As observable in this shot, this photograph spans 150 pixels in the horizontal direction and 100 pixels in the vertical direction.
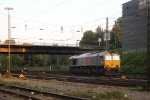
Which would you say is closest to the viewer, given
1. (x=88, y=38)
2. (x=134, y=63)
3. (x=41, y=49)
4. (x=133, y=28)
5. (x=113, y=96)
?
(x=113, y=96)

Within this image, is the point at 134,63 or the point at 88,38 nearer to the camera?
the point at 134,63

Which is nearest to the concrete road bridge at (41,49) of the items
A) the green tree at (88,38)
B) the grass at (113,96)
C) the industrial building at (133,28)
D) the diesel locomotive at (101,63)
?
the industrial building at (133,28)

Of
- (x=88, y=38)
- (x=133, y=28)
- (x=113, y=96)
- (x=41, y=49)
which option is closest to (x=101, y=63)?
(x=113, y=96)

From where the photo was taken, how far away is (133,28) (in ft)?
268

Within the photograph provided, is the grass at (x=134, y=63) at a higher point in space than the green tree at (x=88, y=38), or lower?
lower

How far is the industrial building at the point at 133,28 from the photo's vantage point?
7581 centimetres

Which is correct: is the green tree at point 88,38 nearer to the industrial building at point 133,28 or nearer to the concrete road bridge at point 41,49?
the concrete road bridge at point 41,49

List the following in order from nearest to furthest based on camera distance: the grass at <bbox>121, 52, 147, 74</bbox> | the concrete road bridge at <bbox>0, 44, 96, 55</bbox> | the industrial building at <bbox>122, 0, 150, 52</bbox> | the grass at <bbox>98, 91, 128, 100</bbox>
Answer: the grass at <bbox>98, 91, 128, 100</bbox>, the grass at <bbox>121, 52, 147, 74</bbox>, the industrial building at <bbox>122, 0, 150, 52</bbox>, the concrete road bridge at <bbox>0, 44, 96, 55</bbox>

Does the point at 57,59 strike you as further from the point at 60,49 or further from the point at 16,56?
the point at 60,49

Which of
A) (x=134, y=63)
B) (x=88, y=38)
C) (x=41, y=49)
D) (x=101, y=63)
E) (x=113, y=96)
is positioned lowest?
(x=113, y=96)

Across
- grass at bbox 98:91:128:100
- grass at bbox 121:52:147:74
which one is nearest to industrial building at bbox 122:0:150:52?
grass at bbox 121:52:147:74

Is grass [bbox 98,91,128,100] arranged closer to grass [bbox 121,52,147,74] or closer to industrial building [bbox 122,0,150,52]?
grass [bbox 121,52,147,74]

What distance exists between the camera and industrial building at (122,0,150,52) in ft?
249

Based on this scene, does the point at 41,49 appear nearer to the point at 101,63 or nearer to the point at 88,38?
the point at 101,63
